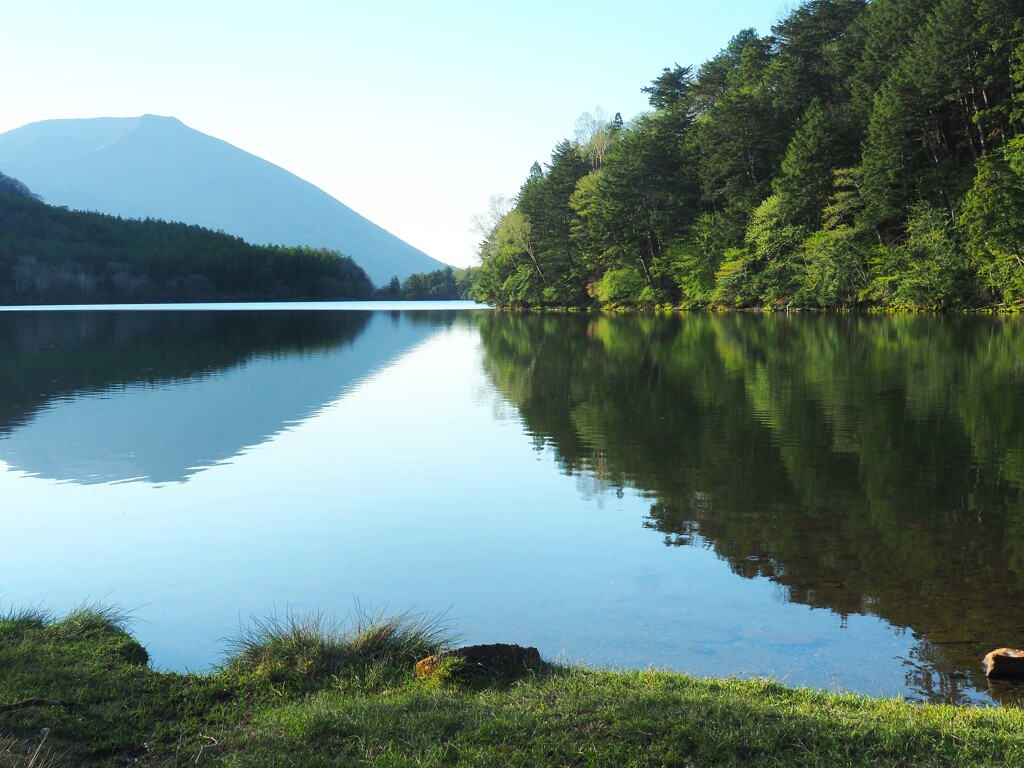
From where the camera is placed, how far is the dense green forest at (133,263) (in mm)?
147375

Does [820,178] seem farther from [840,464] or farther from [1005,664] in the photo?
[1005,664]

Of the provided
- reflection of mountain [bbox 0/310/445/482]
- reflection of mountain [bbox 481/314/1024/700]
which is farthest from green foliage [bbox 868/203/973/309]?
reflection of mountain [bbox 0/310/445/482]

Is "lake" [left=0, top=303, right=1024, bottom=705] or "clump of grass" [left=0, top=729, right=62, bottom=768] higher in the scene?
"clump of grass" [left=0, top=729, right=62, bottom=768]

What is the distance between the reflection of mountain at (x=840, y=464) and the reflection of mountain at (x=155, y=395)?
7.09 meters

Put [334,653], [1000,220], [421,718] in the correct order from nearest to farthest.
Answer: [421,718], [334,653], [1000,220]

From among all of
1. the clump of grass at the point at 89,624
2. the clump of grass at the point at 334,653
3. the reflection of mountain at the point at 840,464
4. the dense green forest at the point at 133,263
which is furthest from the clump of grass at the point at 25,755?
the dense green forest at the point at 133,263

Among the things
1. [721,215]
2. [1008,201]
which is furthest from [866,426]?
[721,215]

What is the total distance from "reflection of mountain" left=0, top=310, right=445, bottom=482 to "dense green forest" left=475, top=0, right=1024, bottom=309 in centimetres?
3490

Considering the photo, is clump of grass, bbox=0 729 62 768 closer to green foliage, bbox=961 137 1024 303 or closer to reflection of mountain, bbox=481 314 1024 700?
reflection of mountain, bbox=481 314 1024 700

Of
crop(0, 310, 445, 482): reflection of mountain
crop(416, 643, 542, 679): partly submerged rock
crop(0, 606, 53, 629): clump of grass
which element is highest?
crop(416, 643, 542, 679): partly submerged rock

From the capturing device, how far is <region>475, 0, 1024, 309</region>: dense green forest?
181ft

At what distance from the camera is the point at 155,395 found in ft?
86.1

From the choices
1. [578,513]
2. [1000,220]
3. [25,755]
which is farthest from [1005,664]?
[1000,220]

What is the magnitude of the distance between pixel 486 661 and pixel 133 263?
16737 cm
